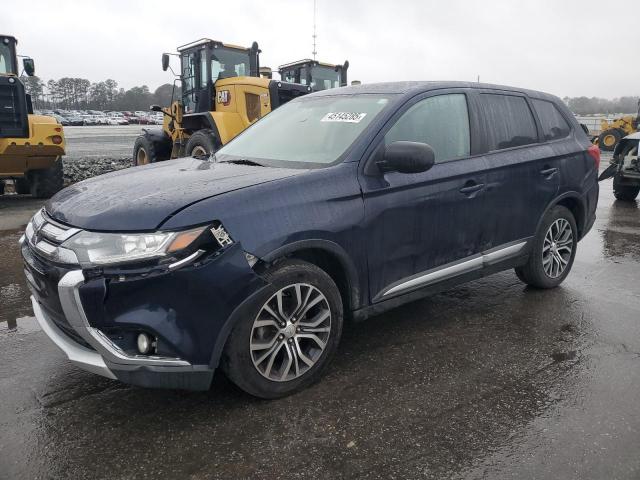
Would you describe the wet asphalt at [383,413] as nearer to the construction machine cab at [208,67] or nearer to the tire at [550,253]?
the tire at [550,253]

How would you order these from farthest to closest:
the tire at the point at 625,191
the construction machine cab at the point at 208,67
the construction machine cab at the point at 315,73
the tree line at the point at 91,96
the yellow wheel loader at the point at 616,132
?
the tree line at the point at 91,96 < the yellow wheel loader at the point at 616,132 < the construction machine cab at the point at 315,73 < the construction machine cab at the point at 208,67 < the tire at the point at 625,191

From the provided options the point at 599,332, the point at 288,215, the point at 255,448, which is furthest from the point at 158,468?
the point at 599,332

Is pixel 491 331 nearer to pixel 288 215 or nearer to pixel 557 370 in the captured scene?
pixel 557 370

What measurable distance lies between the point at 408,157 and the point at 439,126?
0.77 meters

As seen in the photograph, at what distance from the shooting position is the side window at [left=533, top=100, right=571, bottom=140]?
15.4ft

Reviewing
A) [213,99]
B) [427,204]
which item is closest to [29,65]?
[213,99]

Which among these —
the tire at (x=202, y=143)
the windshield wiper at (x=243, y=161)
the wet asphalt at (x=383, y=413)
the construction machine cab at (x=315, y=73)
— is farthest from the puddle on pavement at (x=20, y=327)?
the construction machine cab at (x=315, y=73)

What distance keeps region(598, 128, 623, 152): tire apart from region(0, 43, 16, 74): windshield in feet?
66.5

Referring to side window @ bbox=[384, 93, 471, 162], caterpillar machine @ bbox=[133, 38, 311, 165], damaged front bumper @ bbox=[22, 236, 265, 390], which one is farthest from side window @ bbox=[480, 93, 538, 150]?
caterpillar machine @ bbox=[133, 38, 311, 165]

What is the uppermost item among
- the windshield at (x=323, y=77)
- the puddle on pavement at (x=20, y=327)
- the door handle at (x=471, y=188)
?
the windshield at (x=323, y=77)

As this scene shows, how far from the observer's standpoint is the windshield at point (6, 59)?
9625 millimetres

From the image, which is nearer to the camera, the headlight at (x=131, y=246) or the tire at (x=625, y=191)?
the headlight at (x=131, y=246)

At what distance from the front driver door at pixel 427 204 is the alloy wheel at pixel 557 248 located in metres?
1.05

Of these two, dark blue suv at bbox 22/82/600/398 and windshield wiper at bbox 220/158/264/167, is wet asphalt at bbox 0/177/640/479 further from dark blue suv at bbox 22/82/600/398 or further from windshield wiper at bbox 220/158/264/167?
windshield wiper at bbox 220/158/264/167
